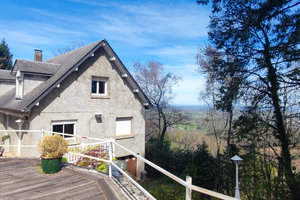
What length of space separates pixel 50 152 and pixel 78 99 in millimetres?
6940

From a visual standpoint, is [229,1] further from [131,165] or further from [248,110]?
[131,165]

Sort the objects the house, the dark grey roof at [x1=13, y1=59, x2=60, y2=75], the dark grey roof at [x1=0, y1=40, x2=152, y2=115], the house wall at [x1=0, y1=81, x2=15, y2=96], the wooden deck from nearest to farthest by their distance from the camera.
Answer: the wooden deck < the dark grey roof at [x1=0, y1=40, x2=152, y2=115] < the house < the dark grey roof at [x1=13, y1=59, x2=60, y2=75] < the house wall at [x1=0, y1=81, x2=15, y2=96]

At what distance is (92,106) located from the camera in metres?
12.7

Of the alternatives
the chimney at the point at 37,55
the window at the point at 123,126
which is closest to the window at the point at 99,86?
the window at the point at 123,126

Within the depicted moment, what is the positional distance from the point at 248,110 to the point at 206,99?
517 inches

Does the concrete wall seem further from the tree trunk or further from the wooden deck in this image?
the tree trunk

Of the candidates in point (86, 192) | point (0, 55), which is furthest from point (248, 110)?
point (0, 55)

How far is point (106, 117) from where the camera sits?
13.5 metres

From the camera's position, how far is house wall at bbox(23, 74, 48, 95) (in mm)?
11248

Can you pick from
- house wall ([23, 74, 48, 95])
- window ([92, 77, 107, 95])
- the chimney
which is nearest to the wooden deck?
house wall ([23, 74, 48, 95])

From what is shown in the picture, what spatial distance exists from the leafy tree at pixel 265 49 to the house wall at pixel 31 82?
9.77m

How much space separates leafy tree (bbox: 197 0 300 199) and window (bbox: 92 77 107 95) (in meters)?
7.44

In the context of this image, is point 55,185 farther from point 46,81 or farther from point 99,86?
point 99,86

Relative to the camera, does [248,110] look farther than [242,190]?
No
